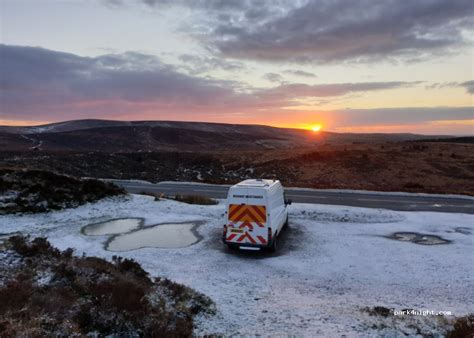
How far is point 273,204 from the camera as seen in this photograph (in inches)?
569

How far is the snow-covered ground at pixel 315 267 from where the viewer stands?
8523mm

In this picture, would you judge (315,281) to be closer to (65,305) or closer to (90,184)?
(65,305)

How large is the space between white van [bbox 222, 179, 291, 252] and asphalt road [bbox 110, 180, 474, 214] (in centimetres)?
1222

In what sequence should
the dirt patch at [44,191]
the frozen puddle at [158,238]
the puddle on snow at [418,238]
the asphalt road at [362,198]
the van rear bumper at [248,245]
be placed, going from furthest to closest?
the asphalt road at [362,198], the dirt patch at [44,191], the puddle on snow at [418,238], the frozen puddle at [158,238], the van rear bumper at [248,245]

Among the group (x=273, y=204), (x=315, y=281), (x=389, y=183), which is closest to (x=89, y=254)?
(x=273, y=204)

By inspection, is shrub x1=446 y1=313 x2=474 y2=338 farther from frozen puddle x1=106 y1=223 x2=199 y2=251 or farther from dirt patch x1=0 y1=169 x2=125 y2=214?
dirt patch x1=0 y1=169 x2=125 y2=214

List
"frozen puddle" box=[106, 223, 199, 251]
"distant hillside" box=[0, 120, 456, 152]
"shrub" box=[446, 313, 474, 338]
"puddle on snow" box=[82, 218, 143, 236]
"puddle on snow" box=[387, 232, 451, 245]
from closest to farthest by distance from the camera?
"shrub" box=[446, 313, 474, 338], "frozen puddle" box=[106, 223, 199, 251], "puddle on snow" box=[387, 232, 451, 245], "puddle on snow" box=[82, 218, 143, 236], "distant hillside" box=[0, 120, 456, 152]

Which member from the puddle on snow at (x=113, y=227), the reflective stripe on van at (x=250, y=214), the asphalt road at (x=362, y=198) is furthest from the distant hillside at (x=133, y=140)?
the reflective stripe on van at (x=250, y=214)

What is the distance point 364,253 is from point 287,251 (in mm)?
2885

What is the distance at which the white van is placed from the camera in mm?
13617

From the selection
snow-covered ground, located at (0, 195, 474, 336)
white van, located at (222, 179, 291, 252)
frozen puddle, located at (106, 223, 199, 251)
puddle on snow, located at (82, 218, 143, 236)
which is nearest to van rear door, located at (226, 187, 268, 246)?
white van, located at (222, 179, 291, 252)

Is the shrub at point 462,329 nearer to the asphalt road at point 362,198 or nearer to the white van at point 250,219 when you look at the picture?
the white van at point 250,219

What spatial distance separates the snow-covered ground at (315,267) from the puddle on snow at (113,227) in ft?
1.71

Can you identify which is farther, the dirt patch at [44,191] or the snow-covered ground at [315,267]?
the dirt patch at [44,191]
